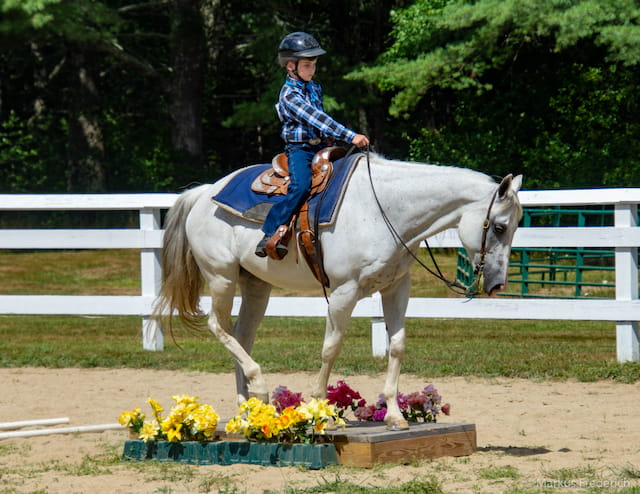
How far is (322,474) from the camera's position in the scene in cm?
547

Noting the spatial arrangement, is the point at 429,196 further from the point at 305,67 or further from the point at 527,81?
the point at 527,81

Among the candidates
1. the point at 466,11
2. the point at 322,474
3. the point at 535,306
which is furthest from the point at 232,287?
the point at 466,11

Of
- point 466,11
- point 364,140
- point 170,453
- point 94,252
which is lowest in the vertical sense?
point 94,252

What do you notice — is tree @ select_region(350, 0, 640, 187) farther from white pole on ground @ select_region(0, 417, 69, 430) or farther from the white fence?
white pole on ground @ select_region(0, 417, 69, 430)

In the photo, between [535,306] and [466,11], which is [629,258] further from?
[466,11]

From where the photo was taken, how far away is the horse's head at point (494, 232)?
5.71 meters

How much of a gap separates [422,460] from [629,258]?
14.9 ft

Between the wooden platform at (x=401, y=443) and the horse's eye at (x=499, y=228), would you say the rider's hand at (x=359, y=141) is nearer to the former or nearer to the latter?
the horse's eye at (x=499, y=228)

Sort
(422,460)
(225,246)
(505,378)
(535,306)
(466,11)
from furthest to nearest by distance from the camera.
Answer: (466,11), (535,306), (505,378), (225,246), (422,460)

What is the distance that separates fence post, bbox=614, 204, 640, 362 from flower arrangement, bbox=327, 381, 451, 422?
12.0 ft

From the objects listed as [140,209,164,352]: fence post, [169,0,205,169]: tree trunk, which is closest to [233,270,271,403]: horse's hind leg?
[140,209,164,352]: fence post

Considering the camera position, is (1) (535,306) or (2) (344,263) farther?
(1) (535,306)

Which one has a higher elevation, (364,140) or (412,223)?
(364,140)

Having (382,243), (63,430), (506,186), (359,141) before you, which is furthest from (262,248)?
(63,430)
